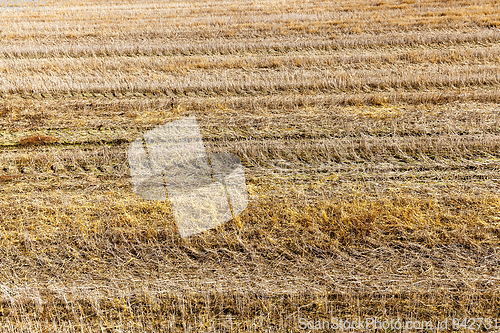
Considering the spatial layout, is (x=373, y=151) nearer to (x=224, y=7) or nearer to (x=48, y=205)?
(x=48, y=205)

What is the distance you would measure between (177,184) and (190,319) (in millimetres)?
2538

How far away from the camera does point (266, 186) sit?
6117 millimetres

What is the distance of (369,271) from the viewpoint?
14.6 feet

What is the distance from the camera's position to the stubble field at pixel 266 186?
418 cm

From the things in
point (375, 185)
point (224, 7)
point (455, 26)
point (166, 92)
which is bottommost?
point (375, 185)

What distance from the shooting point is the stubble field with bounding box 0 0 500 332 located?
418 cm

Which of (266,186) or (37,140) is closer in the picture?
(266,186)

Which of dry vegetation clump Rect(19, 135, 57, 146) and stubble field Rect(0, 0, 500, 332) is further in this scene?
dry vegetation clump Rect(19, 135, 57, 146)

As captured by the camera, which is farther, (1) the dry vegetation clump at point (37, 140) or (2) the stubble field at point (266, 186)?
(1) the dry vegetation clump at point (37, 140)

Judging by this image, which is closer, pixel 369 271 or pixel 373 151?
pixel 369 271

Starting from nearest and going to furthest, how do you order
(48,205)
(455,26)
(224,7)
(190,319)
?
(190,319) < (48,205) < (455,26) < (224,7)

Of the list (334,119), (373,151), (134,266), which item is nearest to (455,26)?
(334,119)

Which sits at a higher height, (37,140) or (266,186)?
(37,140)

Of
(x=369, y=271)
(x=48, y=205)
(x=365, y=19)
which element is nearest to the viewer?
(x=369, y=271)
